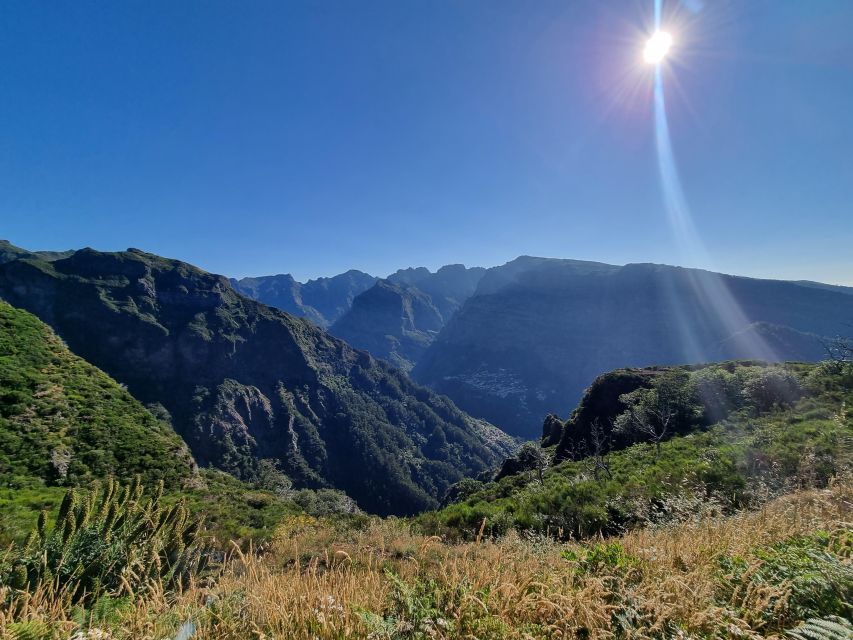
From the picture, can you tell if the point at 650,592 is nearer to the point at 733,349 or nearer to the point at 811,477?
the point at 811,477

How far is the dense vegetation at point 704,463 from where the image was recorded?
975cm

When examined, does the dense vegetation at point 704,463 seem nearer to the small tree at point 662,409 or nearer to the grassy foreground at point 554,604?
the small tree at point 662,409

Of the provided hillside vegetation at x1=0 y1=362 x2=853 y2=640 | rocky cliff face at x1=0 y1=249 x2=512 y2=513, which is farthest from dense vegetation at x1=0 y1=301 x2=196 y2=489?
rocky cliff face at x1=0 y1=249 x2=512 y2=513

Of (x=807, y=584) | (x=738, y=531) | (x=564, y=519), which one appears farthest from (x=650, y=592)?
(x=564, y=519)

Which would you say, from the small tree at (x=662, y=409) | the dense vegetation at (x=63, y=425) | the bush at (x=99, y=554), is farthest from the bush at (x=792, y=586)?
the dense vegetation at (x=63, y=425)

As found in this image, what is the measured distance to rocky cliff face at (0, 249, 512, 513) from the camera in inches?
5207

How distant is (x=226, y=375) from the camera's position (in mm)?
154750

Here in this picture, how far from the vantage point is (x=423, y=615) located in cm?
323

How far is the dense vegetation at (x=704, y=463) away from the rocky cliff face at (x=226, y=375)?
125893 mm

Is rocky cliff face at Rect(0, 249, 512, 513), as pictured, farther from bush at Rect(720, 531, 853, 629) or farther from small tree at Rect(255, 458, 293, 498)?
bush at Rect(720, 531, 853, 629)

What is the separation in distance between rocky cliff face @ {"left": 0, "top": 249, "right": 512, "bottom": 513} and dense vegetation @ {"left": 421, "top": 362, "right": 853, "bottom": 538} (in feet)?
413

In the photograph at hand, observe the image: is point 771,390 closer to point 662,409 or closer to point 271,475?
point 662,409

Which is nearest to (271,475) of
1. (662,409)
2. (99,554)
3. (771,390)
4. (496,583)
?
(662,409)

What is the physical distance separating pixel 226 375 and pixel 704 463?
174 meters
